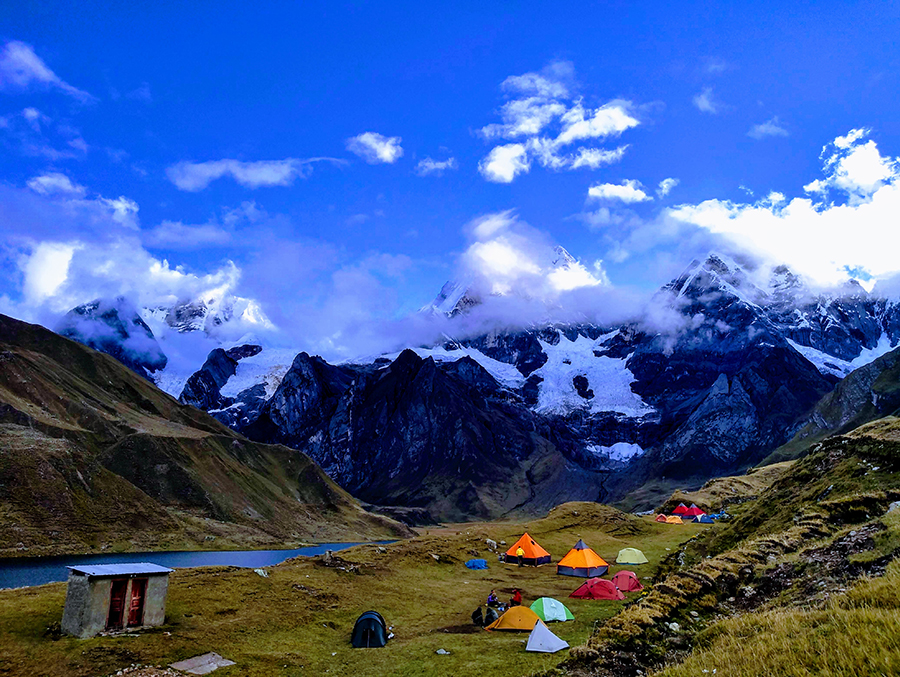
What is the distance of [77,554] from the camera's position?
377ft

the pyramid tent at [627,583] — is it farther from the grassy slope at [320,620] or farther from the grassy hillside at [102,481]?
the grassy hillside at [102,481]

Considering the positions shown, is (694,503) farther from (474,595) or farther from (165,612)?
(165,612)

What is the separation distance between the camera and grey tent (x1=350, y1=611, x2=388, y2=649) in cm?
3089

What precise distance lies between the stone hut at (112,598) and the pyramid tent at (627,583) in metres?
34.2

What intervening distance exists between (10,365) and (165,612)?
175 meters

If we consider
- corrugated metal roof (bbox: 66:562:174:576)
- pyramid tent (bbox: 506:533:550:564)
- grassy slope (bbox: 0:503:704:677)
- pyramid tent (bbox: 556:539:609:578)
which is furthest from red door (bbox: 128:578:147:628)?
pyramid tent (bbox: 506:533:550:564)

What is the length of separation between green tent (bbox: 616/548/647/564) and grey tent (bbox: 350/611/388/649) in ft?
119

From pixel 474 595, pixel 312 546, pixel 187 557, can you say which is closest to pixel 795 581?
pixel 474 595

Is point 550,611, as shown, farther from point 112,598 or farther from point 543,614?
point 112,598

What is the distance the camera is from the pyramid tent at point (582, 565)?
5409 cm

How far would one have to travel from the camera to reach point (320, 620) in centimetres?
3509

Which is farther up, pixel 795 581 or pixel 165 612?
pixel 795 581

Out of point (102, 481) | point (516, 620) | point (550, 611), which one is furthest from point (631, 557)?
point (102, 481)

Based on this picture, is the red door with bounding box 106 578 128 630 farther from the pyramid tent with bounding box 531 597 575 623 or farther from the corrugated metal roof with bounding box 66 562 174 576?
the pyramid tent with bounding box 531 597 575 623
